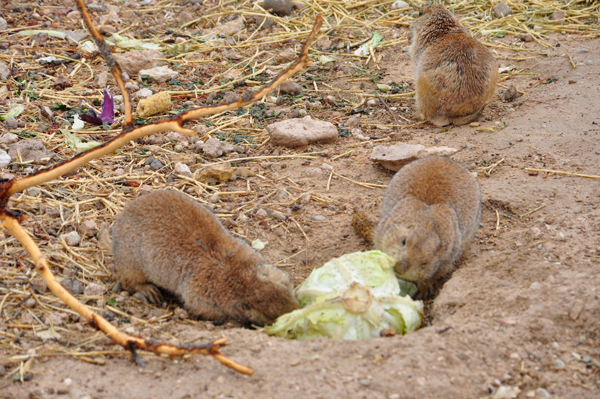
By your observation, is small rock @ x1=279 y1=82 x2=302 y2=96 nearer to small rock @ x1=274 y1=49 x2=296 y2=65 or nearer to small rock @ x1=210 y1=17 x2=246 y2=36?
small rock @ x1=274 y1=49 x2=296 y2=65

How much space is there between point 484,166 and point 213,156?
10.2ft

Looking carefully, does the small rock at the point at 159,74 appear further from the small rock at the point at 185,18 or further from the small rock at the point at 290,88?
the small rock at the point at 185,18

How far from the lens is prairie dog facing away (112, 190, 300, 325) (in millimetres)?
4219

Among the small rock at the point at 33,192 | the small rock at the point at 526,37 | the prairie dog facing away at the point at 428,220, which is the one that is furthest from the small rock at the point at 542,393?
the small rock at the point at 526,37

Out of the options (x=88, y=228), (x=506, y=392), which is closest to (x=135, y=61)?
(x=88, y=228)

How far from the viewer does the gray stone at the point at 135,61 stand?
8.43m

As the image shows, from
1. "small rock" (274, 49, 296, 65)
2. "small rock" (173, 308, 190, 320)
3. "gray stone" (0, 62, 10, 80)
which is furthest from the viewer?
"small rock" (274, 49, 296, 65)

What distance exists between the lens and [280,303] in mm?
4168

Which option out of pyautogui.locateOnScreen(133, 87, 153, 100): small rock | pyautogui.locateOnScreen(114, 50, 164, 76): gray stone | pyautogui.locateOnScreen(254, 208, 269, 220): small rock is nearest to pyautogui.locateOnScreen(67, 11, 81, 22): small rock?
pyautogui.locateOnScreen(114, 50, 164, 76): gray stone

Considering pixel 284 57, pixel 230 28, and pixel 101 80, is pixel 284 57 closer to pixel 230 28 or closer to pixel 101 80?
pixel 230 28

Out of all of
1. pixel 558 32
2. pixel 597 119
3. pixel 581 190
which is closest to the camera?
pixel 581 190

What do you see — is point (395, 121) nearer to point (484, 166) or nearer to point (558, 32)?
point (484, 166)

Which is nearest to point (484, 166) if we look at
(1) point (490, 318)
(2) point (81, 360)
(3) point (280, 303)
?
(1) point (490, 318)

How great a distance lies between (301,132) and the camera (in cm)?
703
